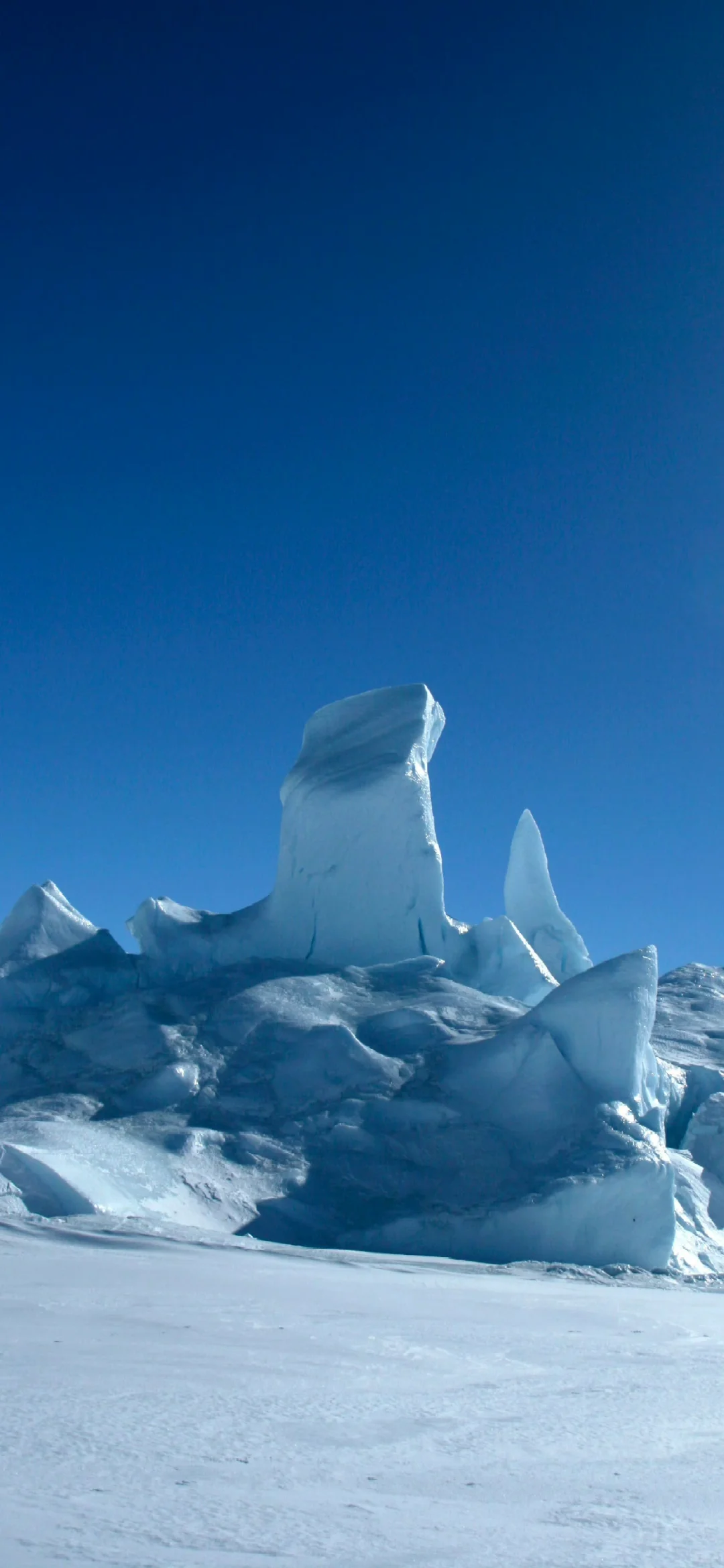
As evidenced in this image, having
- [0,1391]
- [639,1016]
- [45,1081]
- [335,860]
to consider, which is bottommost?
[0,1391]

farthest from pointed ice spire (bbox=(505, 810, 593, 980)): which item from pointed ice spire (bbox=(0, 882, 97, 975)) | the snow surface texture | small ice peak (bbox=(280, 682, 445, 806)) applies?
pointed ice spire (bbox=(0, 882, 97, 975))

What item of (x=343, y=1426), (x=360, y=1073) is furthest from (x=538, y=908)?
(x=343, y=1426)

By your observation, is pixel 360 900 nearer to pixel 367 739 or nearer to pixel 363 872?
pixel 363 872

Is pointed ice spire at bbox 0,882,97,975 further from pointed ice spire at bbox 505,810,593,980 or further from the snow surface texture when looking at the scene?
pointed ice spire at bbox 505,810,593,980

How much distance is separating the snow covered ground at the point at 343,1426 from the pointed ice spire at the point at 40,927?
13.3 m

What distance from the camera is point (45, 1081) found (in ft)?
57.7

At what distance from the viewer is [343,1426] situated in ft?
16.8

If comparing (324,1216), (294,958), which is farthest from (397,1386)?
(294,958)

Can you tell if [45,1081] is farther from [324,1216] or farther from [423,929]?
[423,929]

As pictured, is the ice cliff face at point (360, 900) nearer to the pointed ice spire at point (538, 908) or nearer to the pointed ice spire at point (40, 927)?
the pointed ice spire at point (40, 927)

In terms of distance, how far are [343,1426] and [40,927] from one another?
738 inches

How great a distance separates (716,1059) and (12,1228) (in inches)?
577

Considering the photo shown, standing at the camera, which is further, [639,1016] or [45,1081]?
[45,1081]

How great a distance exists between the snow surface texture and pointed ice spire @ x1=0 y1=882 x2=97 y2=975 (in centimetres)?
7
